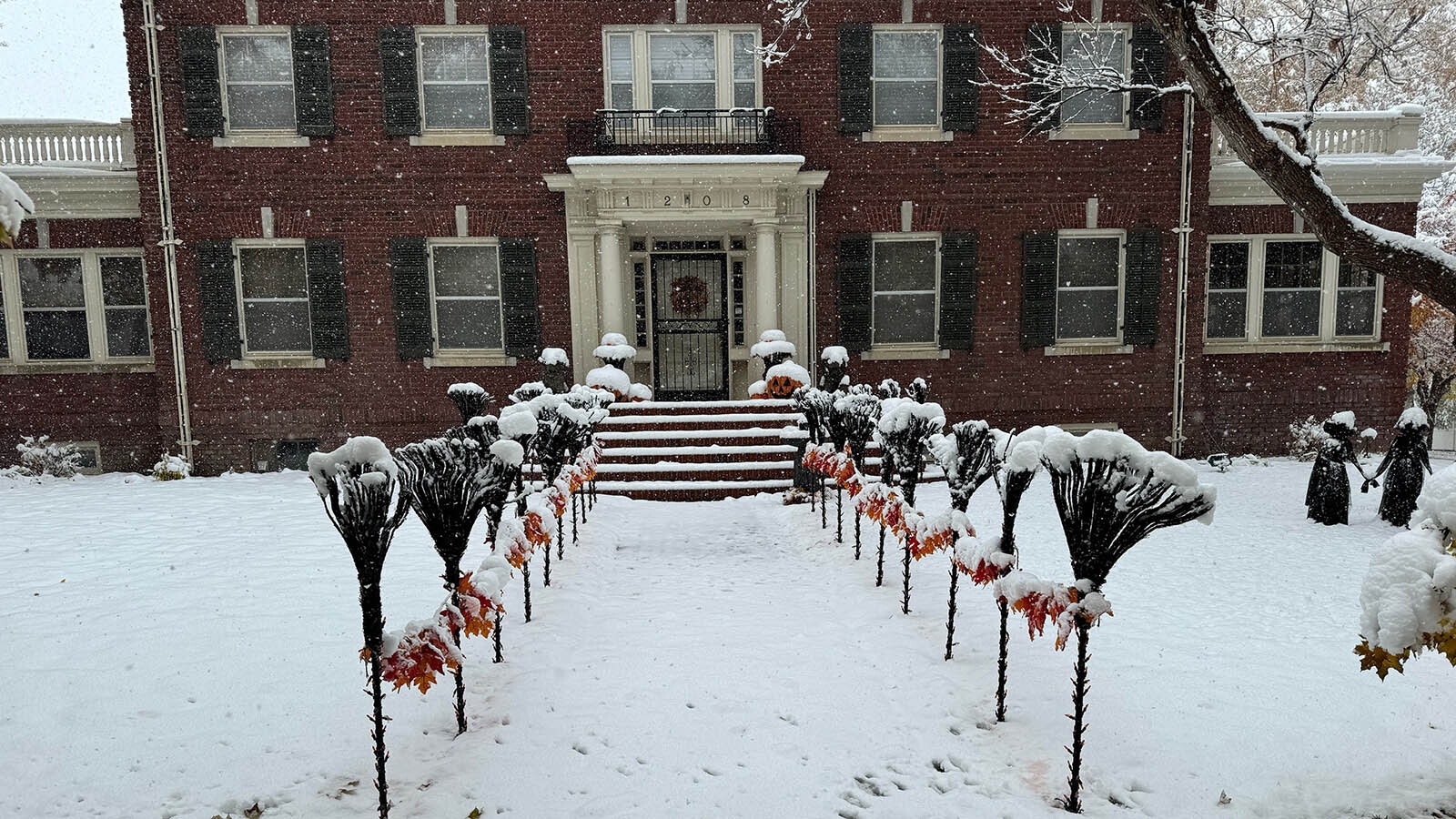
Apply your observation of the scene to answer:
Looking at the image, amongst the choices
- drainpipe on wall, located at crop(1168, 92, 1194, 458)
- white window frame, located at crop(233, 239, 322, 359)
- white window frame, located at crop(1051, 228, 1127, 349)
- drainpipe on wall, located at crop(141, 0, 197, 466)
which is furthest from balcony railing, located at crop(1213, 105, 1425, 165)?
drainpipe on wall, located at crop(141, 0, 197, 466)

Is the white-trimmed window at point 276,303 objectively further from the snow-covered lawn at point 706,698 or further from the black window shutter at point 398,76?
the snow-covered lawn at point 706,698

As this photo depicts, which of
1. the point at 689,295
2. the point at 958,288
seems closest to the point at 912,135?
the point at 958,288

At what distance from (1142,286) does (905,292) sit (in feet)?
11.9

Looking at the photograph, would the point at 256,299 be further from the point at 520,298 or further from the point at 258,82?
the point at 520,298

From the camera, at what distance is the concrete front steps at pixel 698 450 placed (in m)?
9.69

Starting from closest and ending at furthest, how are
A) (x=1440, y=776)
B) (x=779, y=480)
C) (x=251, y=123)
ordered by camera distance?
(x=1440, y=776)
(x=779, y=480)
(x=251, y=123)

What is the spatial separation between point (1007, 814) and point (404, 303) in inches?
429

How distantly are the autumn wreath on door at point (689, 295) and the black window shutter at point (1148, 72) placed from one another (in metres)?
7.00

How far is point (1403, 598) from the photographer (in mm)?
2689

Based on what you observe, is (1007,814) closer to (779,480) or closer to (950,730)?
(950,730)

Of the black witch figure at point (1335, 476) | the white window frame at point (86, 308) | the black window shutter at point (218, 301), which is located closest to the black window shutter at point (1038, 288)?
the black witch figure at point (1335, 476)

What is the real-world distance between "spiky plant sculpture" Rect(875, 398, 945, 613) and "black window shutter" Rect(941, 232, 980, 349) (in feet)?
21.9

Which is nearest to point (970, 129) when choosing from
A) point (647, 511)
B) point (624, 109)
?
point (624, 109)

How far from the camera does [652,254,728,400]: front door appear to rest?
12.4 metres
